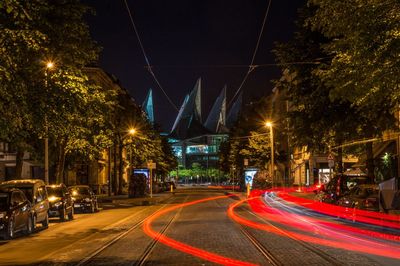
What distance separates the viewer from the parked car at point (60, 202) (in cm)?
2712

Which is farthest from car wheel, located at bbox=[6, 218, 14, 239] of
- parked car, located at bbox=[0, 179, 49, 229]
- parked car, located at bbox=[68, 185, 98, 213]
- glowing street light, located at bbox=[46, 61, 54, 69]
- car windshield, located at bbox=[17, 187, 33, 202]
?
parked car, located at bbox=[68, 185, 98, 213]

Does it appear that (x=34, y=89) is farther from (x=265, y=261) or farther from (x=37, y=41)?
(x=265, y=261)

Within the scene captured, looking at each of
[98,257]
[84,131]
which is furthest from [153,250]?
[84,131]

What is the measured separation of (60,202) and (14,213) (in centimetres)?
803

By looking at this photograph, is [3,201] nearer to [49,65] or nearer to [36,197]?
[36,197]

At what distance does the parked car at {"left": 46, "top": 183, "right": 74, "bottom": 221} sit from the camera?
27125 millimetres

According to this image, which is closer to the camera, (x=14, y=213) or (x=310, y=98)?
(x=14, y=213)

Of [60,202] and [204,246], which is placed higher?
[60,202]

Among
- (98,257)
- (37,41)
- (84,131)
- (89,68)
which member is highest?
(89,68)

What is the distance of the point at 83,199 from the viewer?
109ft

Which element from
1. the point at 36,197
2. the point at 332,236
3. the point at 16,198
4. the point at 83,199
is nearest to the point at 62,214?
the point at 36,197

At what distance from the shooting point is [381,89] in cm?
1681

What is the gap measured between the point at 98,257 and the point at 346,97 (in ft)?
34.2

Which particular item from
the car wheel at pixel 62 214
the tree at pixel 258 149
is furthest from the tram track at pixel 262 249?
the tree at pixel 258 149
